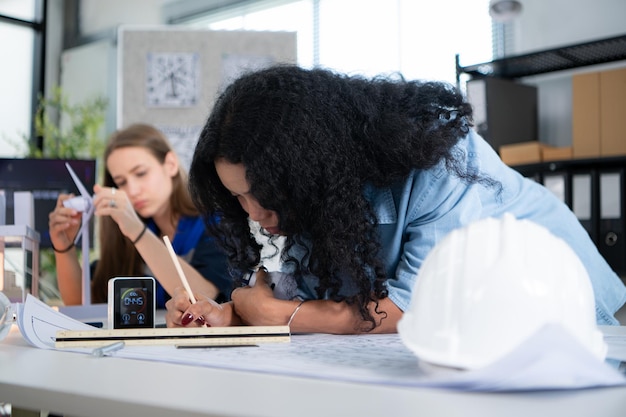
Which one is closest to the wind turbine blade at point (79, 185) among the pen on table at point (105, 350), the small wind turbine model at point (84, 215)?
the small wind turbine model at point (84, 215)

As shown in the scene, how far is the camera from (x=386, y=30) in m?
3.73

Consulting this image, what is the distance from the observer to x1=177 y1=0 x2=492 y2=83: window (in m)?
3.42

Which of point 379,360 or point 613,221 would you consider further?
point 613,221

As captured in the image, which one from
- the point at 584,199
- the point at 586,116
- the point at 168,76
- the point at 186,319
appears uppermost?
the point at 168,76

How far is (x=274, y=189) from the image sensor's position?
100cm

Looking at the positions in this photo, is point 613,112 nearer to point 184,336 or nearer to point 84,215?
point 84,215

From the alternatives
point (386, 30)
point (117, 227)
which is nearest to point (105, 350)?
point (117, 227)

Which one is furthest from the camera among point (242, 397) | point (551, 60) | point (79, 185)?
point (551, 60)

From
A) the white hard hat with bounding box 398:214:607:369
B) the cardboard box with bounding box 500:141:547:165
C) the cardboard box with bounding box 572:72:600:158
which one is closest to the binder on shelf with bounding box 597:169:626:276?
the cardboard box with bounding box 572:72:600:158

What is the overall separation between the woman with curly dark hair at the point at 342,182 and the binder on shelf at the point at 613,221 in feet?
4.69

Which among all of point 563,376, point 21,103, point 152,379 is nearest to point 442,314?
point 563,376

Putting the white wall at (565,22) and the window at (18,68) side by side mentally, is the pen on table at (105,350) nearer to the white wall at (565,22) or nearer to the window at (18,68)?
the white wall at (565,22)

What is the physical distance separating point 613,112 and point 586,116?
0.10m

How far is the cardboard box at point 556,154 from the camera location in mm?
2502
